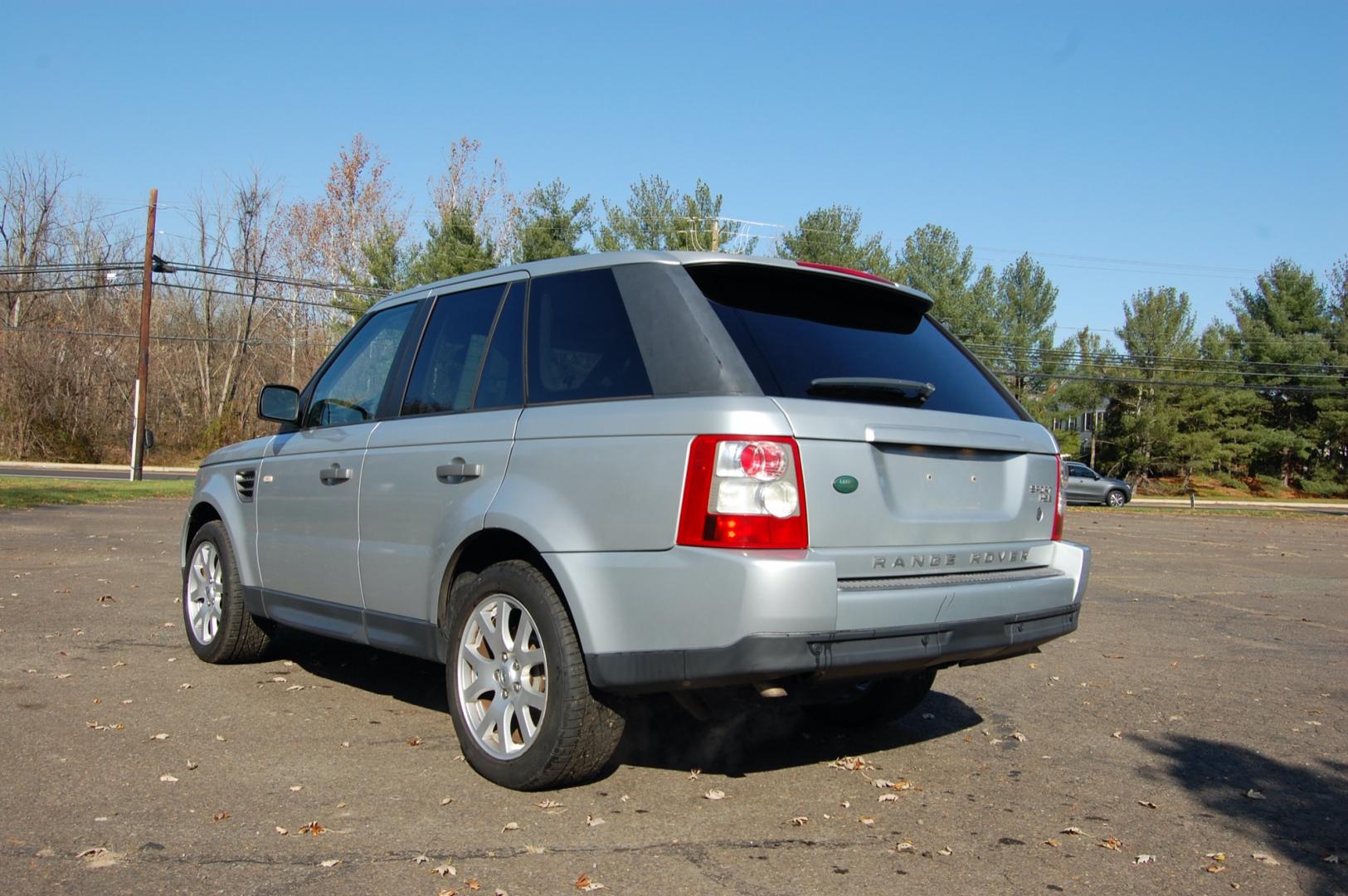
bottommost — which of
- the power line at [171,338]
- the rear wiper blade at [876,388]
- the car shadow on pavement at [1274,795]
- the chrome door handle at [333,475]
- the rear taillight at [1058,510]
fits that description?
the car shadow on pavement at [1274,795]

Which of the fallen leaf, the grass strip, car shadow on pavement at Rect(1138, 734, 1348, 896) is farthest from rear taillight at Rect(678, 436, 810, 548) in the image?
the grass strip

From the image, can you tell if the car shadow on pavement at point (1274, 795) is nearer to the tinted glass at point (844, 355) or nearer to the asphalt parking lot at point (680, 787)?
the asphalt parking lot at point (680, 787)

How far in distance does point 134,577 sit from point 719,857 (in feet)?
27.4

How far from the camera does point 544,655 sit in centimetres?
394

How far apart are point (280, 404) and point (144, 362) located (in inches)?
1056

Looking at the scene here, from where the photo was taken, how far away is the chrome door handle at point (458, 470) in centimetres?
435

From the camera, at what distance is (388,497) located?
4848 mm

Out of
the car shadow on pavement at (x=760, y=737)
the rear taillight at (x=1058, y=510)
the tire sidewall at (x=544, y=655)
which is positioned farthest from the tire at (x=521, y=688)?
the rear taillight at (x=1058, y=510)

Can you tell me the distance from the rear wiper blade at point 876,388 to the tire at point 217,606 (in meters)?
3.81

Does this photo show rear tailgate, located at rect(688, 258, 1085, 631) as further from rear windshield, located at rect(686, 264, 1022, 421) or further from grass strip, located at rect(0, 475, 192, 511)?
grass strip, located at rect(0, 475, 192, 511)

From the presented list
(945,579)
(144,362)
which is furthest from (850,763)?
(144,362)

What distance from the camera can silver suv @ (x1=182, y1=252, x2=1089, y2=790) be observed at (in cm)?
354

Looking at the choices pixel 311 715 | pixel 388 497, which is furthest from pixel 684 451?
pixel 311 715

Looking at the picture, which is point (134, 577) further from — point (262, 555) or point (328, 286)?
point (328, 286)
